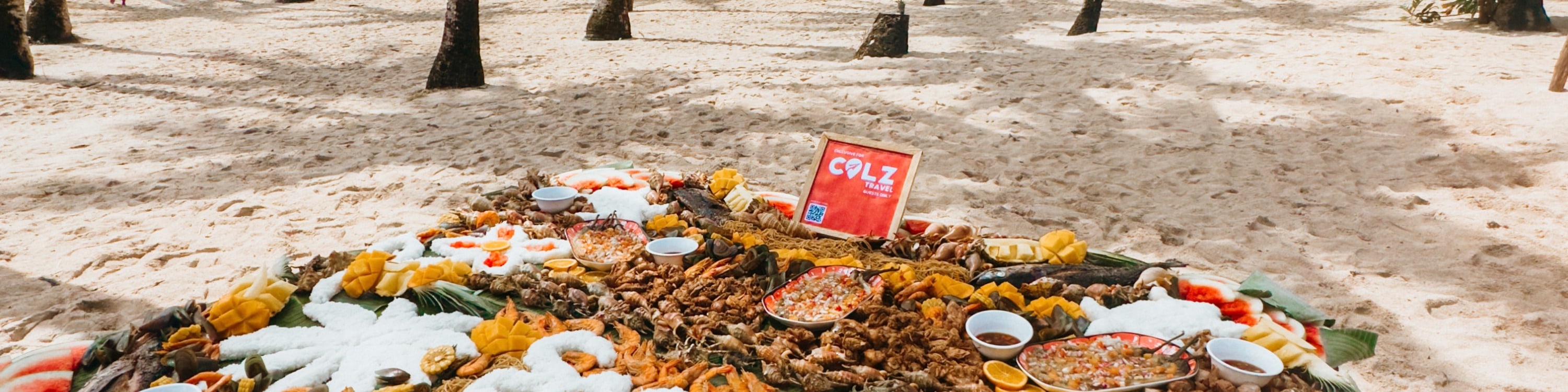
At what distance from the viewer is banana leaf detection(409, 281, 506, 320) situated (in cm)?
271

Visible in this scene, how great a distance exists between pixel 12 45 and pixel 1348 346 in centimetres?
1126

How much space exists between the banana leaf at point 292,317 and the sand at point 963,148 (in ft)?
3.36

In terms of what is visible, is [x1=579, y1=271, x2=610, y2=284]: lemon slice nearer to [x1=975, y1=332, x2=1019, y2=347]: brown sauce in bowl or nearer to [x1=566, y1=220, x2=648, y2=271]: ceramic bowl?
[x1=566, y1=220, x2=648, y2=271]: ceramic bowl

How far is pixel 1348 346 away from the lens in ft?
8.30

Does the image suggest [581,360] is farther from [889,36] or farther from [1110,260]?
[889,36]

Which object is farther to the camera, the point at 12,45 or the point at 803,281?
the point at 12,45

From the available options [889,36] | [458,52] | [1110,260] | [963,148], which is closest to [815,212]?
[1110,260]

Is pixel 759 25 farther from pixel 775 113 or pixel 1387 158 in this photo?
pixel 1387 158

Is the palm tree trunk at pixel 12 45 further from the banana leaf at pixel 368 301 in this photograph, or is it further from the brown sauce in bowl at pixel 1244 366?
the brown sauce in bowl at pixel 1244 366

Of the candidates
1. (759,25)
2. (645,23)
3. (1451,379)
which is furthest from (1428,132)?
(645,23)

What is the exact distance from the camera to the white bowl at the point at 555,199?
365cm

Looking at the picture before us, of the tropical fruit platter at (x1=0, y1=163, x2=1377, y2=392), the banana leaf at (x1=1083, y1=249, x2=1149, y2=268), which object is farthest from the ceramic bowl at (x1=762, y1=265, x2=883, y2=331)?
the banana leaf at (x1=1083, y1=249, x2=1149, y2=268)

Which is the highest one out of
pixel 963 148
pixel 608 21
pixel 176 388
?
pixel 176 388

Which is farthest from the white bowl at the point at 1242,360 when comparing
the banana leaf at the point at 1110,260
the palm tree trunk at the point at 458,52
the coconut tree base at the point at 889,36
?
the palm tree trunk at the point at 458,52
